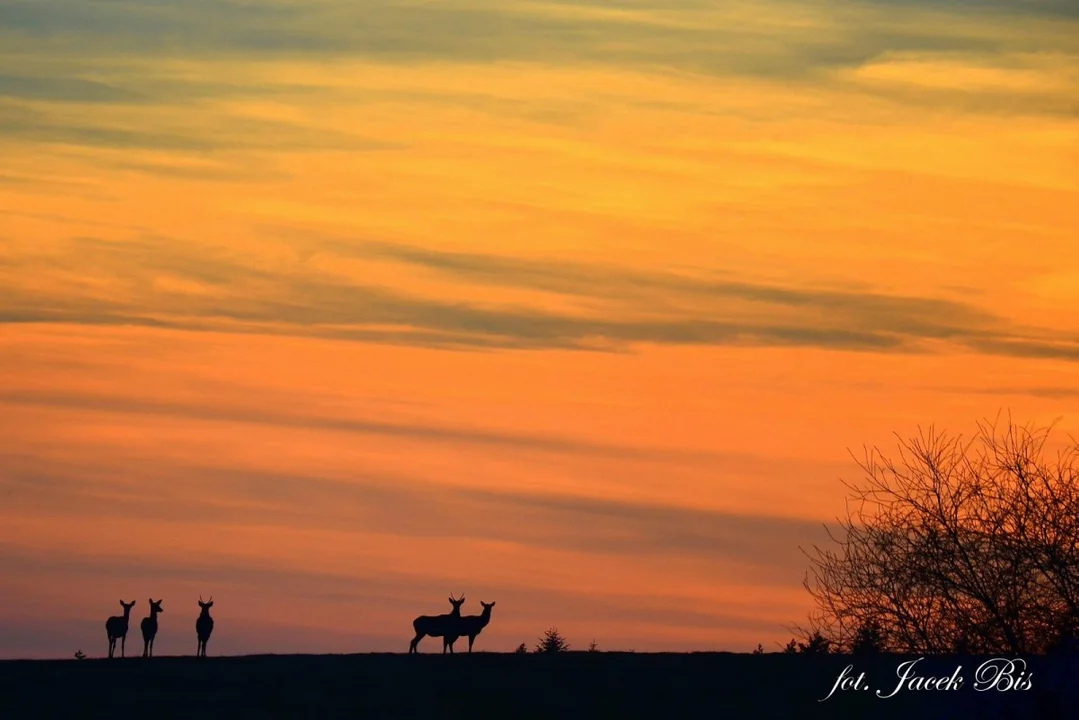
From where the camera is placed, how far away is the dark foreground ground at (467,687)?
42719 millimetres

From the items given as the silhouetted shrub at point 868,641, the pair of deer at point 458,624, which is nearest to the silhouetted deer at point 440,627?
the pair of deer at point 458,624

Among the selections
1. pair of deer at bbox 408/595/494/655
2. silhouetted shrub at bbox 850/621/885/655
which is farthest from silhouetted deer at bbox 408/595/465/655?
silhouetted shrub at bbox 850/621/885/655

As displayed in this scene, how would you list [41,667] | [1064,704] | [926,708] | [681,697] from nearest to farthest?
[1064,704] → [926,708] → [681,697] → [41,667]

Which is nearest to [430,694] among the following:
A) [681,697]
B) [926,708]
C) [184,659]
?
[681,697]

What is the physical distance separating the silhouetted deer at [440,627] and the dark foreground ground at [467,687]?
1.91 m

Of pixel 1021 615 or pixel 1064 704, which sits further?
pixel 1021 615

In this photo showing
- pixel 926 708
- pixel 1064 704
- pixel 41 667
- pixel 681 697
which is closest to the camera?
pixel 1064 704

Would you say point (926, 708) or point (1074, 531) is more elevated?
point (1074, 531)

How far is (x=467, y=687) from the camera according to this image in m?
45.2

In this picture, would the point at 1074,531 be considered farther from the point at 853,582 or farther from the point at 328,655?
the point at 328,655

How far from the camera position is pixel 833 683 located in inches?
1745

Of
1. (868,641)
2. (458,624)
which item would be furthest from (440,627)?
(868,641)

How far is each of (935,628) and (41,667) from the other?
23097 mm

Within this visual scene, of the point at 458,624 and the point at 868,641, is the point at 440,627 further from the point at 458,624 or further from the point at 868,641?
the point at 868,641
